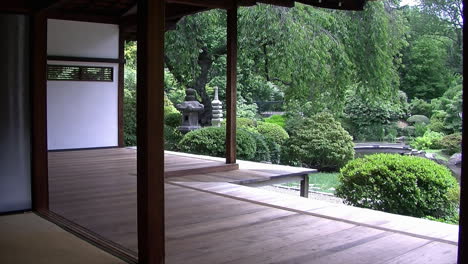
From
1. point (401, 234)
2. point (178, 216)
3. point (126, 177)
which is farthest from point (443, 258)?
point (126, 177)

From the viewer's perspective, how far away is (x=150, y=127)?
10.3 ft

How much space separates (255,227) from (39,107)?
2.39 m

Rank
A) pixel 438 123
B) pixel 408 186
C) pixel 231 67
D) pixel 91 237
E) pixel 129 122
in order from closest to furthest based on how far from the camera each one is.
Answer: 1. pixel 91 237
2. pixel 408 186
3. pixel 231 67
4. pixel 129 122
5. pixel 438 123

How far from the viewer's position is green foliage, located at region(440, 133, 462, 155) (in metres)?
13.7

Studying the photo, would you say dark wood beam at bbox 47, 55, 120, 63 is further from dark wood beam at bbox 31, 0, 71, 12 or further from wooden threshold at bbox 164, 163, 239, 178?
dark wood beam at bbox 31, 0, 71, 12

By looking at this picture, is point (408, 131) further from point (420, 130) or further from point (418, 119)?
point (418, 119)

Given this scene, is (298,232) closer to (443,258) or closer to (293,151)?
(443,258)

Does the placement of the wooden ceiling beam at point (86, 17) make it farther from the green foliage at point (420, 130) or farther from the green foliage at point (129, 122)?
the green foliage at point (420, 130)

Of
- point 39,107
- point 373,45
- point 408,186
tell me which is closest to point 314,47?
point 373,45

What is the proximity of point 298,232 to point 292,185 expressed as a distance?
8.86 metres

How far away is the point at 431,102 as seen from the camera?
18.9m

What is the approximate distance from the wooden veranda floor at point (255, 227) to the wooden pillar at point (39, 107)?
0.83 ft

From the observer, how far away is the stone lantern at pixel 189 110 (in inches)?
515

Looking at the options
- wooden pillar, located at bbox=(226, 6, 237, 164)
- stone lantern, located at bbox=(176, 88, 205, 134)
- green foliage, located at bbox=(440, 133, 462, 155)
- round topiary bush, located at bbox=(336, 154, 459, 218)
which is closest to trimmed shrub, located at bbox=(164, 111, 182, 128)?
stone lantern, located at bbox=(176, 88, 205, 134)
